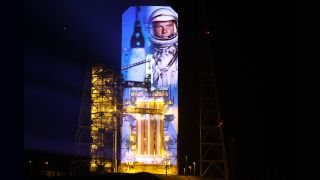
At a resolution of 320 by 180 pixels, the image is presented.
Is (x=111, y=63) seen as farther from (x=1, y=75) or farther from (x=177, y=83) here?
(x=1, y=75)

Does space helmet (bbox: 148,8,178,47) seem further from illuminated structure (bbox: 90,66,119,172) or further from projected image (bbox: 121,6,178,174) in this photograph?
illuminated structure (bbox: 90,66,119,172)

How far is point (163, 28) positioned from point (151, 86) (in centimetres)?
644

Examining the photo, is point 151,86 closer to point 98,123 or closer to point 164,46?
point 164,46

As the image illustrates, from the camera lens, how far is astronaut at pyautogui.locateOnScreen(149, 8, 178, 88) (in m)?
48.8

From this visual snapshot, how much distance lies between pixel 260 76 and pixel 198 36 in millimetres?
8988

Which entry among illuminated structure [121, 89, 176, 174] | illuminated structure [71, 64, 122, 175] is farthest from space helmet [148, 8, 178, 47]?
illuminated structure [71, 64, 122, 175]

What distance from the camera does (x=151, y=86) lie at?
4978 centimetres

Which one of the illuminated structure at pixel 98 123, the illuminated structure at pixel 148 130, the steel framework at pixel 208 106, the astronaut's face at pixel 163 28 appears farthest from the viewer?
the astronaut's face at pixel 163 28

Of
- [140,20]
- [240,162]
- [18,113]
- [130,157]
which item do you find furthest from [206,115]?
[18,113]

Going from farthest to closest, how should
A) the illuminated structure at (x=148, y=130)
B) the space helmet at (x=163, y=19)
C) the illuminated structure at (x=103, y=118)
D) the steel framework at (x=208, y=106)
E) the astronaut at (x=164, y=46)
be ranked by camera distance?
the astronaut at (x=164, y=46) < the space helmet at (x=163, y=19) < the illuminated structure at (x=148, y=130) < the illuminated structure at (x=103, y=118) < the steel framework at (x=208, y=106)

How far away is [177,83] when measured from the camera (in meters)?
48.4

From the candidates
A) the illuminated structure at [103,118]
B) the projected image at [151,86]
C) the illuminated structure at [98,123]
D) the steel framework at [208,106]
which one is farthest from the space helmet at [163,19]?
the illuminated structure at [103,118]

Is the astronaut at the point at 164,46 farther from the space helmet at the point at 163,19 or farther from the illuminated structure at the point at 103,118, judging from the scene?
the illuminated structure at the point at 103,118

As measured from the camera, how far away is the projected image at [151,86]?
48.3 meters
